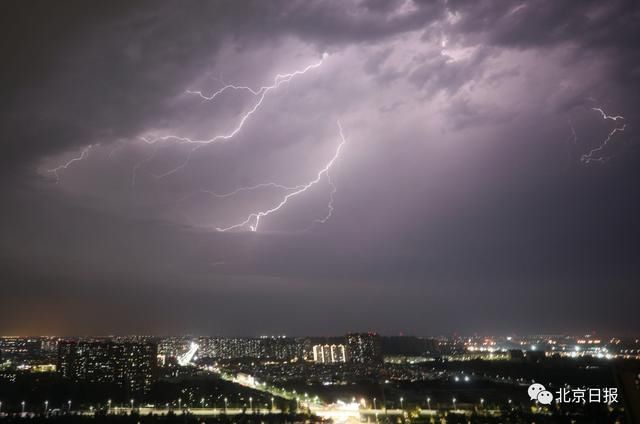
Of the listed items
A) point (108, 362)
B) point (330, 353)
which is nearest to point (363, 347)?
point (330, 353)

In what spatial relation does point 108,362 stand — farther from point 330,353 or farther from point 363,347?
point 363,347

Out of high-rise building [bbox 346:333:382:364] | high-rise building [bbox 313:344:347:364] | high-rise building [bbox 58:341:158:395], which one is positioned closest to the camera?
high-rise building [bbox 58:341:158:395]

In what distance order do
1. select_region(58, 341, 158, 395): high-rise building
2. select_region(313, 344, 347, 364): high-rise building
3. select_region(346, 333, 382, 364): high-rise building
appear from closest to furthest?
1. select_region(58, 341, 158, 395): high-rise building
2. select_region(346, 333, 382, 364): high-rise building
3. select_region(313, 344, 347, 364): high-rise building

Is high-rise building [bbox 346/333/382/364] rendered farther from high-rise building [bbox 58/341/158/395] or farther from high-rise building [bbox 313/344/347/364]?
high-rise building [bbox 58/341/158/395]

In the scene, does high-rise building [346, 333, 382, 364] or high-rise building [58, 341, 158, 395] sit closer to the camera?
high-rise building [58, 341, 158, 395]

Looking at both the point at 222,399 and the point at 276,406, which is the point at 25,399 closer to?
the point at 222,399

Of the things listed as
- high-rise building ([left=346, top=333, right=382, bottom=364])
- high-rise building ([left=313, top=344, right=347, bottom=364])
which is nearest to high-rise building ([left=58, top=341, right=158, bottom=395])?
high-rise building ([left=313, top=344, right=347, bottom=364])
